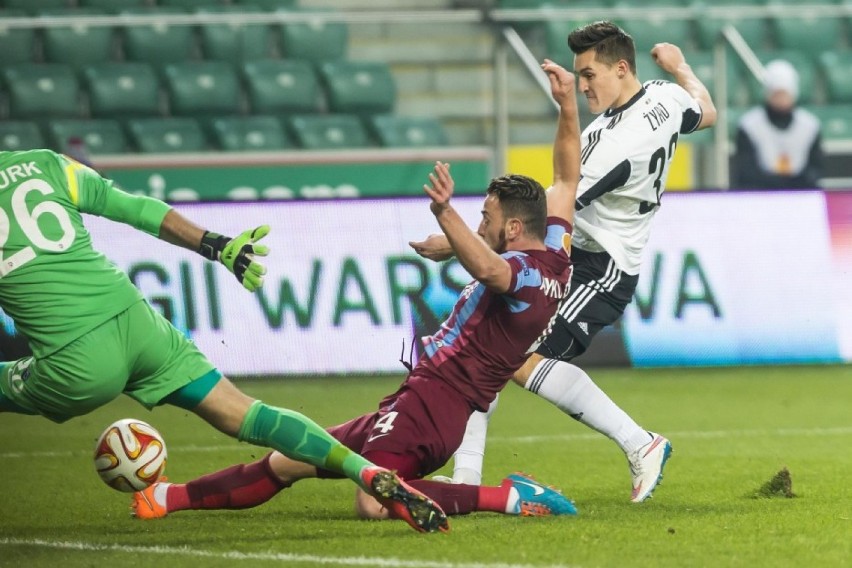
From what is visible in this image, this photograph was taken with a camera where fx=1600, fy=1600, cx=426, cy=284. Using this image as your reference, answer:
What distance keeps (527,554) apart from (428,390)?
3.43 feet

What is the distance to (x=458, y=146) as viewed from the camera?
47.6ft

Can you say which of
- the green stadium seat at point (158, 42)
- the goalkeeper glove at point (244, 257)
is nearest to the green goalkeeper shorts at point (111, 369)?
the goalkeeper glove at point (244, 257)

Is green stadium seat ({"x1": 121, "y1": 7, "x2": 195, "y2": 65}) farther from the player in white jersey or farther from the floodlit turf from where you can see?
the player in white jersey

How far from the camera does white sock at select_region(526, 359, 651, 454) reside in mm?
6812

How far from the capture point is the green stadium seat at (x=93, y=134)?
550 inches

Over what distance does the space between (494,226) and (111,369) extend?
5.10 feet

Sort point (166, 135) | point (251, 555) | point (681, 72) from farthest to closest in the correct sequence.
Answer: point (166, 135)
point (681, 72)
point (251, 555)

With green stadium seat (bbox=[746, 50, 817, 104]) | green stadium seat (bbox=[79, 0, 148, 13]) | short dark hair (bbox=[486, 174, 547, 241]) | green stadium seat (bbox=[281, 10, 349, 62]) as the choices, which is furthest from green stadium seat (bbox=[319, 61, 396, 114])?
short dark hair (bbox=[486, 174, 547, 241])

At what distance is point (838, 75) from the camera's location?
16938 millimetres

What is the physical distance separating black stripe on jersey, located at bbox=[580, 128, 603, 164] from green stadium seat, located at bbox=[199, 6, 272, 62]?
7667mm

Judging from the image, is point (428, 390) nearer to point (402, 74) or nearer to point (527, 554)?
point (527, 554)

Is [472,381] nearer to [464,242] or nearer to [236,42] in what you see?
[464,242]

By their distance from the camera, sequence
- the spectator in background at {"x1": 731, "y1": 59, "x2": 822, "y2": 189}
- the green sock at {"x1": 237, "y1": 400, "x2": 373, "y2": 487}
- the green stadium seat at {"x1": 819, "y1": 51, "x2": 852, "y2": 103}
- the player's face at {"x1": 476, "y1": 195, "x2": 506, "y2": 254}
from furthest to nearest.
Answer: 1. the green stadium seat at {"x1": 819, "y1": 51, "x2": 852, "y2": 103}
2. the spectator in background at {"x1": 731, "y1": 59, "x2": 822, "y2": 189}
3. the player's face at {"x1": 476, "y1": 195, "x2": 506, "y2": 254}
4. the green sock at {"x1": 237, "y1": 400, "x2": 373, "y2": 487}

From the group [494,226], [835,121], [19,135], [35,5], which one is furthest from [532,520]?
[835,121]
